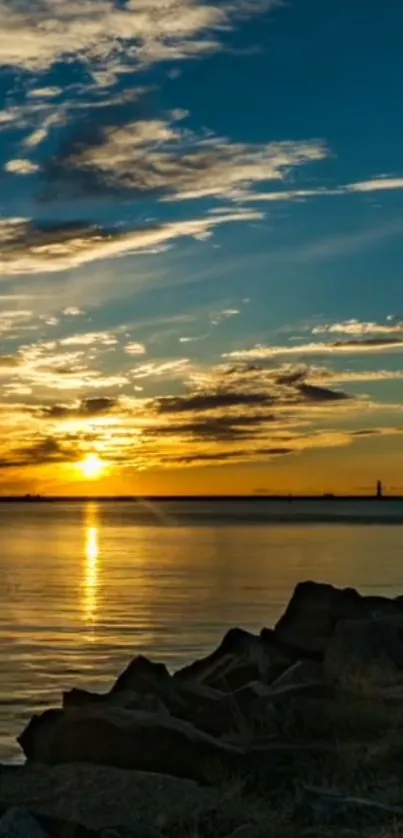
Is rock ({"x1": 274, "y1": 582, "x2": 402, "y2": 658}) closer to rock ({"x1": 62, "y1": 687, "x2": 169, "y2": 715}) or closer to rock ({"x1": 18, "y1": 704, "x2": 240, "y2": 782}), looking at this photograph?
rock ({"x1": 62, "y1": 687, "x2": 169, "y2": 715})

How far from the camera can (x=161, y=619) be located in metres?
47.1

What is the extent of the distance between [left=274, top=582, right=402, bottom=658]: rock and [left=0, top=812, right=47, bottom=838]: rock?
815 cm

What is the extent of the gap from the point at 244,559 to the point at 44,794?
78.6 meters

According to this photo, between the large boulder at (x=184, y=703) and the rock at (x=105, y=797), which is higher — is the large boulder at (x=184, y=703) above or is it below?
above

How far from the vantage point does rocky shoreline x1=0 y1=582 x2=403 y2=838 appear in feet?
40.0

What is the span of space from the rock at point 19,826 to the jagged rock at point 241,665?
6496 mm

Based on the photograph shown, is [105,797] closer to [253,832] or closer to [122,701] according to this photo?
[253,832]

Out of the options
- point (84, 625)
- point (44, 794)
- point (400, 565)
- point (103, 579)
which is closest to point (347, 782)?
point (44, 794)

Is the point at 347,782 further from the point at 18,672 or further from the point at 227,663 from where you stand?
the point at 18,672

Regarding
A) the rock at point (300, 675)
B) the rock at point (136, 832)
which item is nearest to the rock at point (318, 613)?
the rock at point (300, 675)

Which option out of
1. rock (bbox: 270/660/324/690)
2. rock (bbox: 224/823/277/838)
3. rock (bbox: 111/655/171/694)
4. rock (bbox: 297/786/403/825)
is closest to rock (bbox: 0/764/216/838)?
rock (bbox: 224/823/277/838)

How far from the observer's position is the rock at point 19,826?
36.5 ft

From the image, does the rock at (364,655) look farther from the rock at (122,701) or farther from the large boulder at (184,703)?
the rock at (122,701)

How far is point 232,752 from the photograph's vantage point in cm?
1412
